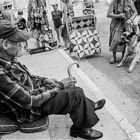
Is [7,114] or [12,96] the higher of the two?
[12,96]

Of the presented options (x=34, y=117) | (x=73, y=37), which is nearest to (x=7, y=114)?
(x=34, y=117)

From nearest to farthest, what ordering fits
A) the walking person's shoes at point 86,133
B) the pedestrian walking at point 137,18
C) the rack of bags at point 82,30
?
the walking person's shoes at point 86,133, the pedestrian walking at point 137,18, the rack of bags at point 82,30

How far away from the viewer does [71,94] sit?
2430 mm

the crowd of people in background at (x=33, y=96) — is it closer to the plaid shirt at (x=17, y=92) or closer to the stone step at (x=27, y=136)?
the plaid shirt at (x=17, y=92)

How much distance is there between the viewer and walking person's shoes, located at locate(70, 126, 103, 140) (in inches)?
99.3

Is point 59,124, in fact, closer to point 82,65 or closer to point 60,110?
point 60,110

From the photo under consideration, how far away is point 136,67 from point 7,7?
5.13m

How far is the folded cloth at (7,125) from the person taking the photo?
101 inches

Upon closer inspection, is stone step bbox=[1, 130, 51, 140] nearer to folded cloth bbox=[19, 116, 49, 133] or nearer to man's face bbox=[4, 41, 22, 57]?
folded cloth bbox=[19, 116, 49, 133]

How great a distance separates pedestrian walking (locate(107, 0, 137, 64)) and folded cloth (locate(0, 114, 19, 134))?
3999 millimetres

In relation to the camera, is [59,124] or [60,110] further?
[59,124]

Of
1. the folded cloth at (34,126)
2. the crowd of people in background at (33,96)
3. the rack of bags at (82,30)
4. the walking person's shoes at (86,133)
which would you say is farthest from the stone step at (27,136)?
the rack of bags at (82,30)

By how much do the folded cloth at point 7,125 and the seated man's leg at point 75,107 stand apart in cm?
39

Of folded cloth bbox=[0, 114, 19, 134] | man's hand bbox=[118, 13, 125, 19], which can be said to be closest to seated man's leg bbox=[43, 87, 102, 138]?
folded cloth bbox=[0, 114, 19, 134]
